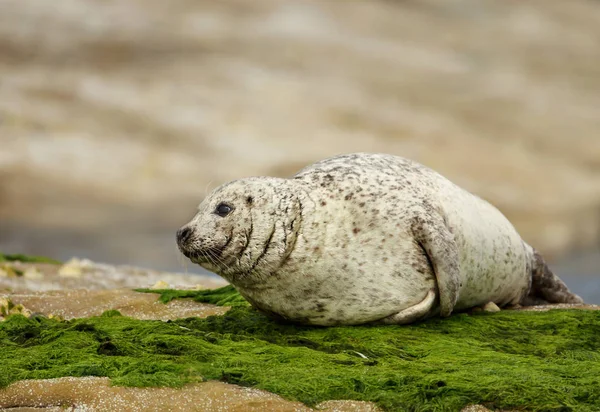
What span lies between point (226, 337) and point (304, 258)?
0.91m

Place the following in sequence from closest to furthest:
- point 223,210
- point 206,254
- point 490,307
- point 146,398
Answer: point 146,398, point 206,254, point 223,210, point 490,307

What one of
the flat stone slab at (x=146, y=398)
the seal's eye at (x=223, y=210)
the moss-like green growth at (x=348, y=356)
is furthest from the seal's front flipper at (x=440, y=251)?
the flat stone slab at (x=146, y=398)

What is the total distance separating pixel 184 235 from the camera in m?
7.49

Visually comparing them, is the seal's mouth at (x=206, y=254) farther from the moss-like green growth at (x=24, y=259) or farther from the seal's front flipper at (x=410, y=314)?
the moss-like green growth at (x=24, y=259)

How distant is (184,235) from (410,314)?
182 cm

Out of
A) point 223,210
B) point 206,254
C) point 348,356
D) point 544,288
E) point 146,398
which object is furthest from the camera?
point 544,288

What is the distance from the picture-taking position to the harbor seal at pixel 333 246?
753 centimetres

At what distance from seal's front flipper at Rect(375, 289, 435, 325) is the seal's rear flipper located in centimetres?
221

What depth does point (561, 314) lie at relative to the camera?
8.30 m

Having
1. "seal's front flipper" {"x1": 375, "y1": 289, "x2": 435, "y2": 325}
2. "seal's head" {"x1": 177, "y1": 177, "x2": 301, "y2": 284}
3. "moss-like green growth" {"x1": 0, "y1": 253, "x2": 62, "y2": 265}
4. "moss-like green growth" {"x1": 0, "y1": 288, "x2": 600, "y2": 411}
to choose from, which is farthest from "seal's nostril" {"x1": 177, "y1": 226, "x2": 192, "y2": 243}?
"moss-like green growth" {"x1": 0, "y1": 253, "x2": 62, "y2": 265}

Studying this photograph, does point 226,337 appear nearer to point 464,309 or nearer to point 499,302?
point 464,309

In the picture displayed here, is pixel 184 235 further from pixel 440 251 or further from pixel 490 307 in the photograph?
pixel 490 307

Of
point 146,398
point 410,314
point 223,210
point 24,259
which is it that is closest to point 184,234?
point 223,210

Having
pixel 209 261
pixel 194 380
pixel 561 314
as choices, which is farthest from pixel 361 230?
pixel 194 380
